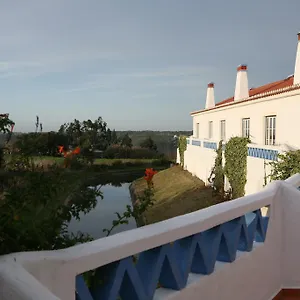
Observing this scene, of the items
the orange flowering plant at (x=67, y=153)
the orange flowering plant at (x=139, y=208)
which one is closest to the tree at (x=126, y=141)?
the orange flowering plant at (x=139, y=208)

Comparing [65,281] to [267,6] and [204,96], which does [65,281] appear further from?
[204,96]

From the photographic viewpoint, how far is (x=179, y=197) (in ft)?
62.7

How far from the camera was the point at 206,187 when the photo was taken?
63.0 feet

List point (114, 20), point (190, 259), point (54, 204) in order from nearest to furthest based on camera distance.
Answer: point (54, 204) → point (190, 259) → point (114, 20)

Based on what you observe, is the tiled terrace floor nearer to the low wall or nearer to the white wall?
the low wall

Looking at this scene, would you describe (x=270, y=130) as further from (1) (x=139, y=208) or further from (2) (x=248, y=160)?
(1) (x=139, y=208)

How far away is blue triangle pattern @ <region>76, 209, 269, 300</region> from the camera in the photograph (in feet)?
5.63

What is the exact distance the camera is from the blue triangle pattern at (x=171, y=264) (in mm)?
1715

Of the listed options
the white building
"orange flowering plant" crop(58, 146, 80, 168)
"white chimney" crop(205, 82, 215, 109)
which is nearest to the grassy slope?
the white building

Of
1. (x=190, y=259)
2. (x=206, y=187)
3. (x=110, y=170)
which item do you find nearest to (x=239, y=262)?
(x=190, y=259)

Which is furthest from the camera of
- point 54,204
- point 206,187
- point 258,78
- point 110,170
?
point 258,78

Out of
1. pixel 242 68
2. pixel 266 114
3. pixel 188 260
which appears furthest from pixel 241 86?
pixel 188 260

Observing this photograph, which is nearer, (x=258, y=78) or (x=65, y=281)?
(x=65, y=281)

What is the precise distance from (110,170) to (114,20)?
433 inches
